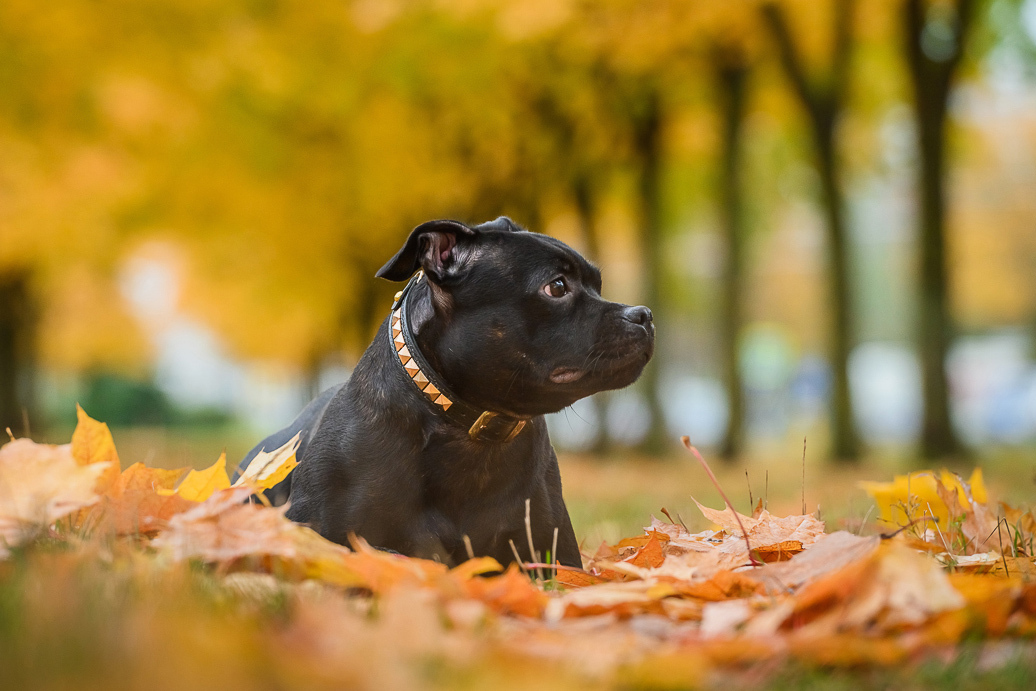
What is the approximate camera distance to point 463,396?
3066mm

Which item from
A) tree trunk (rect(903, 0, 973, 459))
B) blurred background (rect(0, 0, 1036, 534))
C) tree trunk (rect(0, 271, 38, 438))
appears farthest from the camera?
tree trunk (rect(0, 271, 38, 438))

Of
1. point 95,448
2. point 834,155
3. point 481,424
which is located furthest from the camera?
point 834,155

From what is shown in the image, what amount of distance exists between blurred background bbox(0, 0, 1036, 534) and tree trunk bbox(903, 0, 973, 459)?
30 mm

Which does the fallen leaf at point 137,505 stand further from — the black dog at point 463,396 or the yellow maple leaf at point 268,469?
the black dog at point 463,396

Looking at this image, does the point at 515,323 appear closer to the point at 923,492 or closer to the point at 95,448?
the point at 95,448

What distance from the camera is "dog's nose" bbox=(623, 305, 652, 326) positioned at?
125 inches

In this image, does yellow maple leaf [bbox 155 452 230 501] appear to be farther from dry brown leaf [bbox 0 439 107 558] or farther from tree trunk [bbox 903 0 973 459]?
tree trunk [bbox 903 0 973 459]

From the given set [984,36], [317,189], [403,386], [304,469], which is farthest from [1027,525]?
[317,189]

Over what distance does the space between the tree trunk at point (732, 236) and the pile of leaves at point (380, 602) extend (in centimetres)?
1114

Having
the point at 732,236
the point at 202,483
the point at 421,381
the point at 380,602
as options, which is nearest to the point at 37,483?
the point at 202,483

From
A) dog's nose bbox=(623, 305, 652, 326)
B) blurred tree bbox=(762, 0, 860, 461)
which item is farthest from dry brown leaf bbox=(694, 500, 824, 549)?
blurred tree bbox=(762, 0, 860, 461)

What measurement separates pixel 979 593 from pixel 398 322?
6.39 feet

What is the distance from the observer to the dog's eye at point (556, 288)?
10.4ft

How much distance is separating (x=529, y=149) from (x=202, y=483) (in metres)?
14.8
